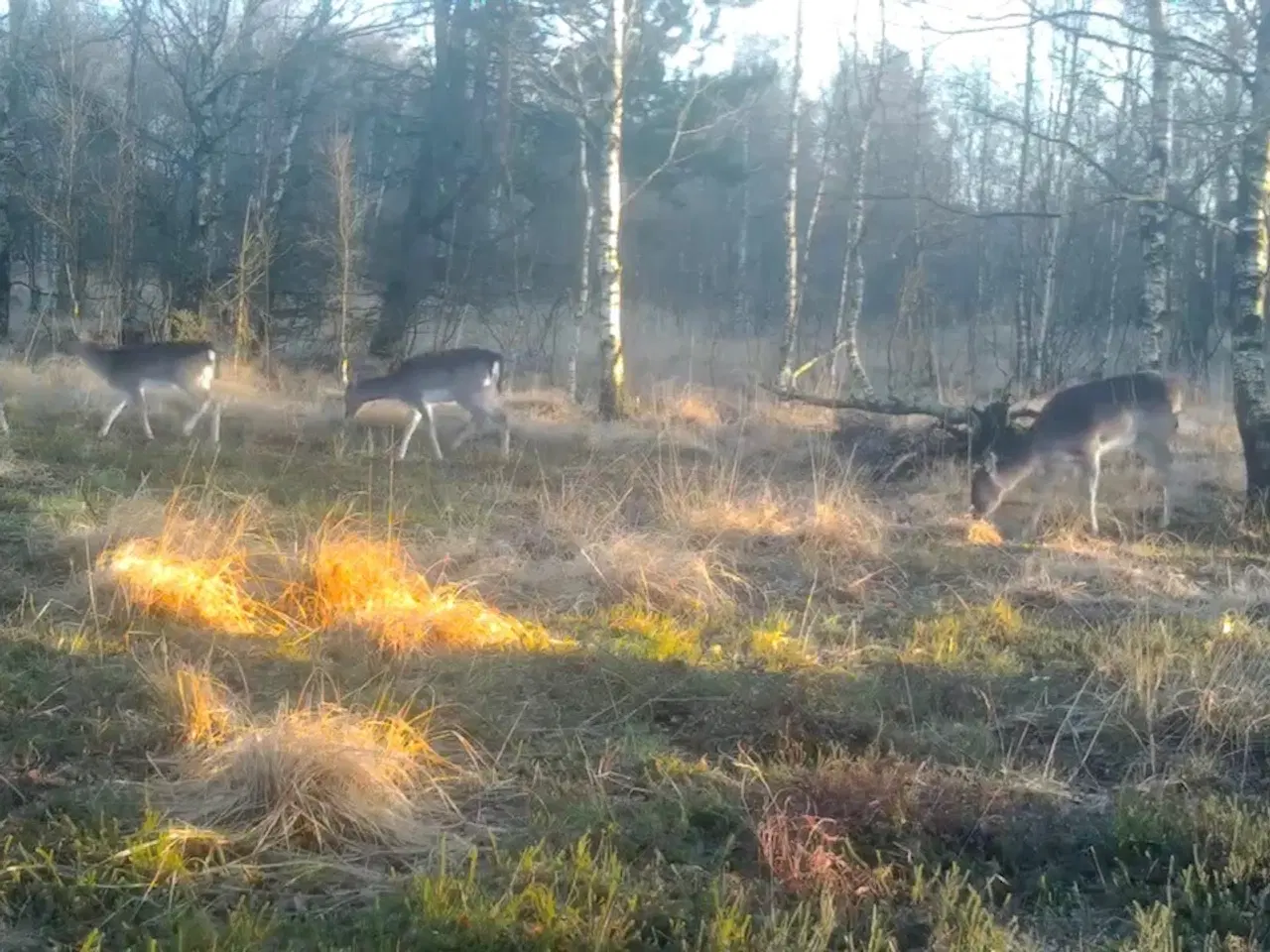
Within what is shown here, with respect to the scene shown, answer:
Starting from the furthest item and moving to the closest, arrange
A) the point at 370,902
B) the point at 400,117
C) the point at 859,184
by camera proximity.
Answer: the point at 400,117
the point at 859,184
the point at 370,902

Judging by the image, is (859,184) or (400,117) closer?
(859,184)

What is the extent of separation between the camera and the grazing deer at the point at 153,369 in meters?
15.6

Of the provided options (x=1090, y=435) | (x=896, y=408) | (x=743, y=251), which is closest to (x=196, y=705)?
(x=1090, y=435)

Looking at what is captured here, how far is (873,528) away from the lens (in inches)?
416

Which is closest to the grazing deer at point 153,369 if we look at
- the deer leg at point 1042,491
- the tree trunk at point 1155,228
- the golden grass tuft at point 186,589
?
the golden grass tuft at point 186,589

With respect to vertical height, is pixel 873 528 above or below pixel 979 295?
below

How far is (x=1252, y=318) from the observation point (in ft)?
38.8

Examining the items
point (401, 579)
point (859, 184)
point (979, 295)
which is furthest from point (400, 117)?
point (401, 579)

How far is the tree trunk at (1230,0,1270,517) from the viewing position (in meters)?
11.7

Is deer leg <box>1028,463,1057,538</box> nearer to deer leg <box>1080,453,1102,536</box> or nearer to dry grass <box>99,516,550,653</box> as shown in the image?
A: deer leg <box>1080,453,1102,536</box>

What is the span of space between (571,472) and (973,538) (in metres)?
4.43

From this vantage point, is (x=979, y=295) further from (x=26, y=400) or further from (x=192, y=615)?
(x=192, y=615)

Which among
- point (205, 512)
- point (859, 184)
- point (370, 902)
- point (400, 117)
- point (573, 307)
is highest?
point (400, 117)

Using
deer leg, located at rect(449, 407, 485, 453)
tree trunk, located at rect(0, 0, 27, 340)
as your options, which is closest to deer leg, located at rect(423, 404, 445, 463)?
deer leg, located at rect(449, 407, 485, 453)
